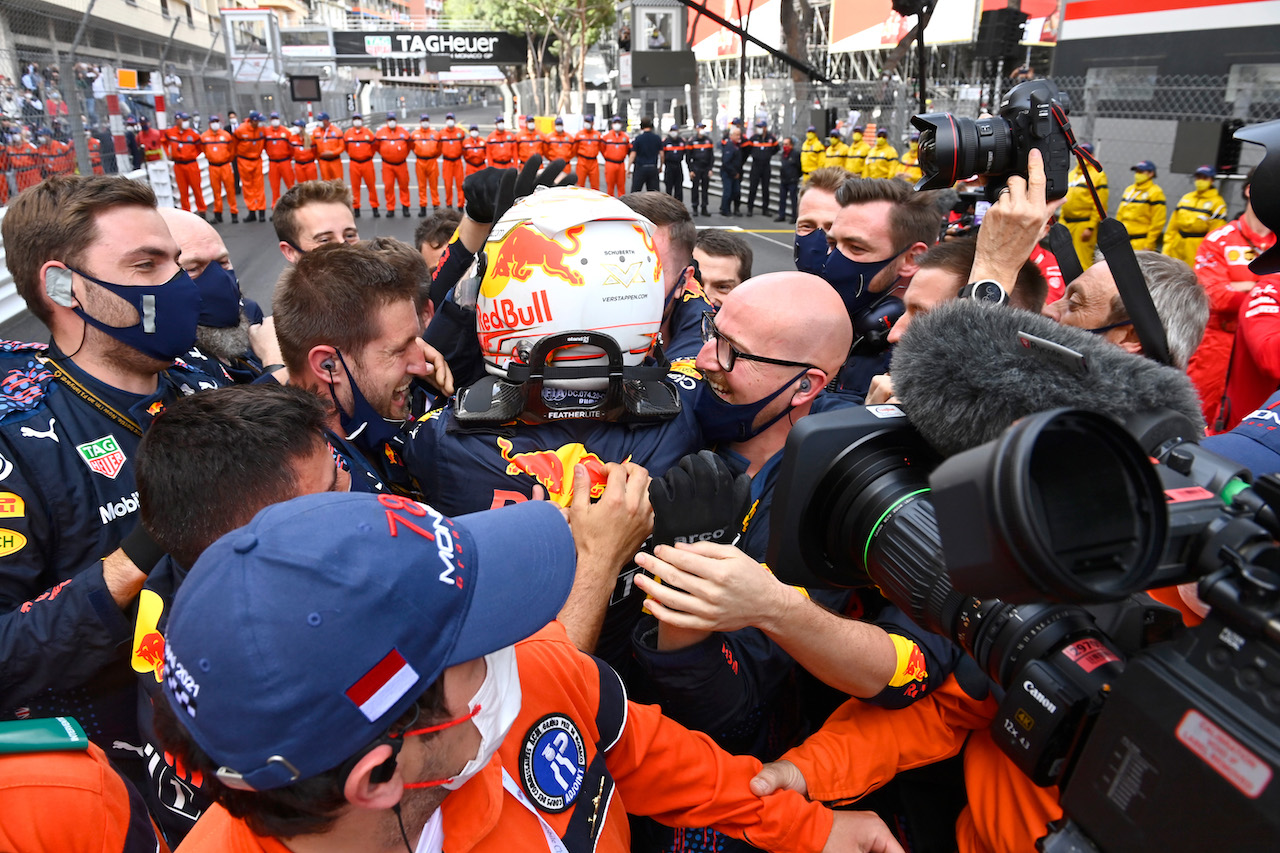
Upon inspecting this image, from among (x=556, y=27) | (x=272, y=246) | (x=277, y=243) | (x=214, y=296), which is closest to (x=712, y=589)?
(x=214, y=296)

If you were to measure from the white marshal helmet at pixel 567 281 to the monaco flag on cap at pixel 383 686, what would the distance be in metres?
0.89

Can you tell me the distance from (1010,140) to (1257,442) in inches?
41.6

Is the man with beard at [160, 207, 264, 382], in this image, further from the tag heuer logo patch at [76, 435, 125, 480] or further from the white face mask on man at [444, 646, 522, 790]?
the white face mask on man at [444, 646, 522, 790]

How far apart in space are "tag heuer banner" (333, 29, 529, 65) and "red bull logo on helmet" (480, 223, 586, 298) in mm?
49453

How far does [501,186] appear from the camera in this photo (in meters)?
2.52

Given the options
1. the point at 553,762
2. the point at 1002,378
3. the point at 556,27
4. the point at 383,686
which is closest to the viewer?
the point at 383,686

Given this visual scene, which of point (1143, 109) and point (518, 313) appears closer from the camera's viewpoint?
point (518, 313)

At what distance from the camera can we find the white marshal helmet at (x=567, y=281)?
68.0 inches

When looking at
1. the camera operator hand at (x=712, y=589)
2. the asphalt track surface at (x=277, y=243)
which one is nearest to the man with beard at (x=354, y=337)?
the camera operator hand at (x=712, y=589)

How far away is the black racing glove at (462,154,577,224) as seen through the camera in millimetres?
2504

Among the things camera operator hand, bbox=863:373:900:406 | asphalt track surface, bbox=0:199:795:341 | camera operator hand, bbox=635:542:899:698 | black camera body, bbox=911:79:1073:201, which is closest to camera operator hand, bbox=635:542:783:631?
camera operator hand, bbox=635:542:899:698

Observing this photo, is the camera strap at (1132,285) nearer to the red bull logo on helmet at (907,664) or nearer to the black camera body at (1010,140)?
the black camera body at (1010,140)

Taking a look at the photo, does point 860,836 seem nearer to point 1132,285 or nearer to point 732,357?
point 732,357

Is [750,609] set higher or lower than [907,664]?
higher
